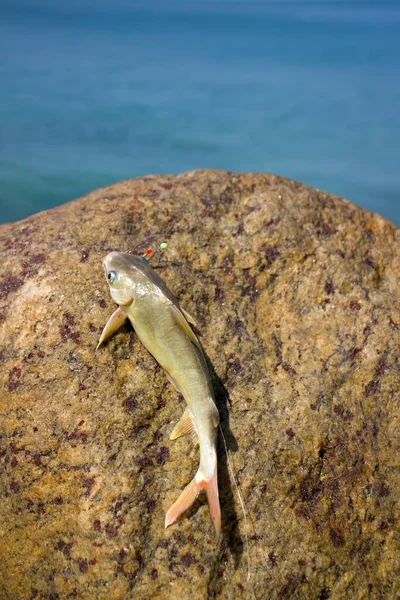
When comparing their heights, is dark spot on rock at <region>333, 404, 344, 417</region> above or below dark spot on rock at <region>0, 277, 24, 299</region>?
below

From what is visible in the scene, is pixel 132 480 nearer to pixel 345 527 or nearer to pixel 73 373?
pixel 73 373

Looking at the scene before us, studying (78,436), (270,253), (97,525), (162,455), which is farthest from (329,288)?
(97,525)

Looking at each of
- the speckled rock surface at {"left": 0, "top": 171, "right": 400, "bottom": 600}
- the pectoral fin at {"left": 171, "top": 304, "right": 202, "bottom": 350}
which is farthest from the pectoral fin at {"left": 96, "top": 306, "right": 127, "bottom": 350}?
the pectoral fin at {"left": 171, "top": 304, "right": 202, "bottom": 350}

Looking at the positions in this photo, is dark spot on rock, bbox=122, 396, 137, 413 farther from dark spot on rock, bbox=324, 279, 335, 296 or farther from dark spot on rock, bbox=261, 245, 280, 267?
dark spot on rock, bbox=324, 279, 335, 296

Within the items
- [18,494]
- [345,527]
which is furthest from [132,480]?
[345,527]

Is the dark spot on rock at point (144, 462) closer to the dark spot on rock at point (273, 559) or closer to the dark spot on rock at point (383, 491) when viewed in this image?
the dark spot on rock at point (273, 559)

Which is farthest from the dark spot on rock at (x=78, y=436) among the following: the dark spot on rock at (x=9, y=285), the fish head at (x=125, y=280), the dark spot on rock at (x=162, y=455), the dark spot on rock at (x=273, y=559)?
the dark spot on rock at (x=273, y=559)
